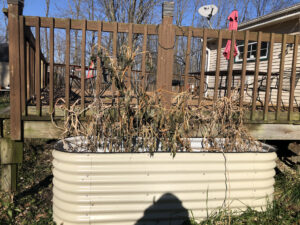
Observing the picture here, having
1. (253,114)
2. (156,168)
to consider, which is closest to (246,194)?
(156,168)

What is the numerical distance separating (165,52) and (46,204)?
226 cm

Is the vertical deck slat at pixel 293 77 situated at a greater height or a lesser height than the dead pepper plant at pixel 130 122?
greater

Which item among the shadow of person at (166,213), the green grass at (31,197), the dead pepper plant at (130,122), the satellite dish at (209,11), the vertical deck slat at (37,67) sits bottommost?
the green grass at (31,197)

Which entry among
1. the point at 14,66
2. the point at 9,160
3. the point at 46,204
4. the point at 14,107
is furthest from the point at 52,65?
the point at 46,204

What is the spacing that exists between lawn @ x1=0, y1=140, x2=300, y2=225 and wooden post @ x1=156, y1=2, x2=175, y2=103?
1.47 m

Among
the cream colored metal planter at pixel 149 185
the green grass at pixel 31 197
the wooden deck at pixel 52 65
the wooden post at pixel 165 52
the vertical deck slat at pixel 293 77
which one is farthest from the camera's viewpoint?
the vertical deck slat at pixel 293 77

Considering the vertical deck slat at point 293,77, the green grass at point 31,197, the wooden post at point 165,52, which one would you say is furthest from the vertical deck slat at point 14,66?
the vertical deck slat at point 293,77

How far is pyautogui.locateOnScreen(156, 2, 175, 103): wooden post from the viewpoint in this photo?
2908 millimetres

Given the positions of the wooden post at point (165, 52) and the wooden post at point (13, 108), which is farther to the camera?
the wooden post at point (165, 52)

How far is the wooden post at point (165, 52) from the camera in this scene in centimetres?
291

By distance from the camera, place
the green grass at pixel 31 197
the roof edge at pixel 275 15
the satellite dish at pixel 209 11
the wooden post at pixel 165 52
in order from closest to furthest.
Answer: the green grass at pixel 31 197 → the wooden post at pixel 165 52 → the satellite dish at pixel 209 11 → the roof edge at pixel 275 15

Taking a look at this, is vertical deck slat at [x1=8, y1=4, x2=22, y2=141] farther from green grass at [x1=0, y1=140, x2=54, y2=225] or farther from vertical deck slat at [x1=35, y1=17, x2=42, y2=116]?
green grass at [x1=0, y1=140, x2=54, y2=225]

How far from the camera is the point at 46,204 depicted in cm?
294

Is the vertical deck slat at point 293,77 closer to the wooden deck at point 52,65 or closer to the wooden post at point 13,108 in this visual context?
the wooden deck at point 52,65
